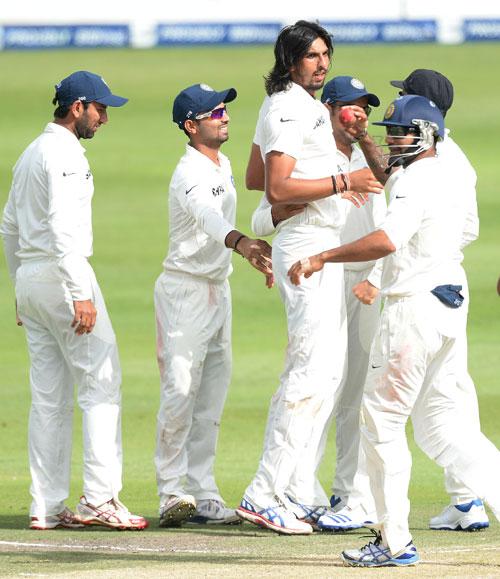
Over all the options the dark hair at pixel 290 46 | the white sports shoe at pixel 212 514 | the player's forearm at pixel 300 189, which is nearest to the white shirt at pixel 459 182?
the player's forearm at pixel 300 189

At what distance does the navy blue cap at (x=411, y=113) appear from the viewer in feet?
18.5

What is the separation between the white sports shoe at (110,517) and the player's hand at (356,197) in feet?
5.91

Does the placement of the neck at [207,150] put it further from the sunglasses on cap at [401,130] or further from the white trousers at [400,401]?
the white trousers at [400,401]

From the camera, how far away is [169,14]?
3622cm

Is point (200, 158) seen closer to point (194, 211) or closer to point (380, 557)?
point (194, 211)

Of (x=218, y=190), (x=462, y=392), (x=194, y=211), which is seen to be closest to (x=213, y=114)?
(x=218, y=190)

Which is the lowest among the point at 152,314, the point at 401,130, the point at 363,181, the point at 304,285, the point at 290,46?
the point at 152,314

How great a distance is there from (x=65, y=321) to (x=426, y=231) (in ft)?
6.63

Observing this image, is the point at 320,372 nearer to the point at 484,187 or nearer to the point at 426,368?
the point at 426,368

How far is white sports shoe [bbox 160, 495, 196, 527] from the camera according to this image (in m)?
6.63

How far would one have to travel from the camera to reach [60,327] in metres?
6.78

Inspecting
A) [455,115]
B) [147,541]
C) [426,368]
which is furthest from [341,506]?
[455,115]

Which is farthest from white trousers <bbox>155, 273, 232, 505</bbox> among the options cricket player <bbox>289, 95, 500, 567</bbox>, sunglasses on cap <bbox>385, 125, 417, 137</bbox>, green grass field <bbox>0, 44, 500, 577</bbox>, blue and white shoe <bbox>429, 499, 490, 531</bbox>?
sunglasses on cap <bbox>385, 125, 417, 137</bbox>

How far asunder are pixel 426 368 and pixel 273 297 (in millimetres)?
9104
